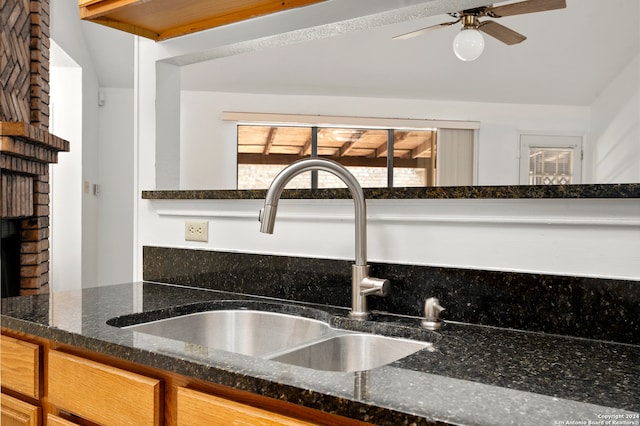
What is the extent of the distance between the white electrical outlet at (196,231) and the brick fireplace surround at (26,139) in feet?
4.46

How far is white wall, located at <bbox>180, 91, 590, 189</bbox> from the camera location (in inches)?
233

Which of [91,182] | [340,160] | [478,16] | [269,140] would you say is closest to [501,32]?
[478,16]

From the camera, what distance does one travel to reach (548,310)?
109 cm

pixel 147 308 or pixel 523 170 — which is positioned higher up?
pixel 523 170

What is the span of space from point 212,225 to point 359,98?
187 inches

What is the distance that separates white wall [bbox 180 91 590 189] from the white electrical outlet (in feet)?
13.7

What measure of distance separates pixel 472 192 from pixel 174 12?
960 mm

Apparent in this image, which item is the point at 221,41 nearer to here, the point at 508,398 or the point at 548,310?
the point at 548,310

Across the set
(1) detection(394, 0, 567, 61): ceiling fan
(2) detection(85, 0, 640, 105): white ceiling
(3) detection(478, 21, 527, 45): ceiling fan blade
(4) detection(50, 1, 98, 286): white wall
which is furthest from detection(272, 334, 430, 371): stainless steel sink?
(2) detection(85, 0, 640, 105): white ceiling

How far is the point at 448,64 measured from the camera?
220 inches

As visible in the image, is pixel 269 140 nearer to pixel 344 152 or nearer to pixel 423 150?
pixel 344 152

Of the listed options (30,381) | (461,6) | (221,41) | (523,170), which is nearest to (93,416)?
(30,381)

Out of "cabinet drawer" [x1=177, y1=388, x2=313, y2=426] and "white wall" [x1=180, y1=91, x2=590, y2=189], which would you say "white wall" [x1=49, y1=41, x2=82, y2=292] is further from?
"cabinet drawer" [x1=177, y1=388, x2=313, y2=426]

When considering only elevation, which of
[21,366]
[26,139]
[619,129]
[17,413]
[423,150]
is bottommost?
[17,413]
